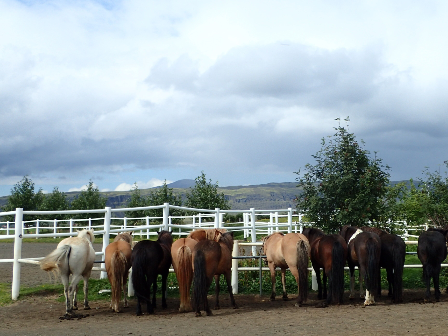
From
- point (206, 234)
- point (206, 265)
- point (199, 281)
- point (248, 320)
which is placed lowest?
point (248, 320)

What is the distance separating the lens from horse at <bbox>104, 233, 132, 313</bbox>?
8.05 m

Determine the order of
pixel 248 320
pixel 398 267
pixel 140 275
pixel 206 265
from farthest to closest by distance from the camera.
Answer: pixel 398 267 < pixel 206 265 < pixel 140 275 < pixel 248 320

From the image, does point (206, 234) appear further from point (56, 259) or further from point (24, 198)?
point (24, 198)

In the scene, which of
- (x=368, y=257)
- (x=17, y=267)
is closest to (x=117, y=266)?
(x=17, y=267)

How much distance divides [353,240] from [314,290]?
7.53 feet

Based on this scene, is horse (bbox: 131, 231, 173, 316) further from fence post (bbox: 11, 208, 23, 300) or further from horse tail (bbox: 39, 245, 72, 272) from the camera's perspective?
fence post (bbox: 11, 208, 23, 300)

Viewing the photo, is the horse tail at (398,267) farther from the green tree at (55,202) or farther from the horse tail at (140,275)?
the green tree at (55,202)

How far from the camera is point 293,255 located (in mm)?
8766

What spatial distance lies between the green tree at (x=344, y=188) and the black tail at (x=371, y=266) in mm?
3689

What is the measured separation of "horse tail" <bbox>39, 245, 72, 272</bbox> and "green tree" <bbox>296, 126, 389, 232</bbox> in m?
6.70

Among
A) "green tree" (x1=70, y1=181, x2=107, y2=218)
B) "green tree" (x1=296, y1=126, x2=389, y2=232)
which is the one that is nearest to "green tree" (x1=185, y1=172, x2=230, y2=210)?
"green tree" (x1=70, y1=181, x2=107, y2=218)

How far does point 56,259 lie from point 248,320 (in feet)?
10.6

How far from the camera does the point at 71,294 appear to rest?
8.15 meters

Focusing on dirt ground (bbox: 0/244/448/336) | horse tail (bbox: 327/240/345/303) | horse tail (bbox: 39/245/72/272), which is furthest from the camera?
horse tail (bbox: 327/240/345/303)
